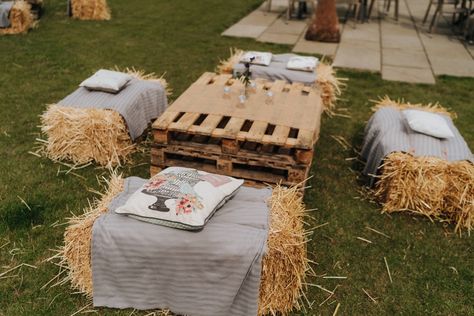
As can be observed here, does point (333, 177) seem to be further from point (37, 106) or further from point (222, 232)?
point (37, 106)

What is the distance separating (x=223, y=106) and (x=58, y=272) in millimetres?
2456

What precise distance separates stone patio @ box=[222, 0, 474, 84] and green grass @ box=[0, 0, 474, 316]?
66 centimetres

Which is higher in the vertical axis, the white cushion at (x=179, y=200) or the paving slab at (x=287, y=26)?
the white cushion at (x=179, y=200)

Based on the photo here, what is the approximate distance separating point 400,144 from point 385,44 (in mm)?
6596

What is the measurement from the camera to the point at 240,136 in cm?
445

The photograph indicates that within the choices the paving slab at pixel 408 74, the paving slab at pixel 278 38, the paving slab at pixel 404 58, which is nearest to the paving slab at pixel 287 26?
the paving slab at pixel 278 38

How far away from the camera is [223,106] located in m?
5.04

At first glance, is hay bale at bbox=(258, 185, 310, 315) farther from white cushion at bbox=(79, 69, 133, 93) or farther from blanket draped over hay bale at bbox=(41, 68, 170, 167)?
white cushion at bbox=(79, 69, 133, 93)

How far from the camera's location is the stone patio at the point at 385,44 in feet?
30.0

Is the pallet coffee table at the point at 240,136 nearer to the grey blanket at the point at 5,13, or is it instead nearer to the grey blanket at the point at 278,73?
the grey blanket at the point at 278,73

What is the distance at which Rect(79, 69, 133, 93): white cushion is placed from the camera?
5.73 m

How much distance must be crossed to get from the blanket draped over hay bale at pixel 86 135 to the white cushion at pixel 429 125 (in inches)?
139

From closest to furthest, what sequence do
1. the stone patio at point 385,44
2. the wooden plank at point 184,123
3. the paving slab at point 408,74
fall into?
the wooden plank at point 184,123, the paving slab at point 408,74, the stone patio at point 385,44

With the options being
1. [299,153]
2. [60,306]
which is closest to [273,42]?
[299,153]
